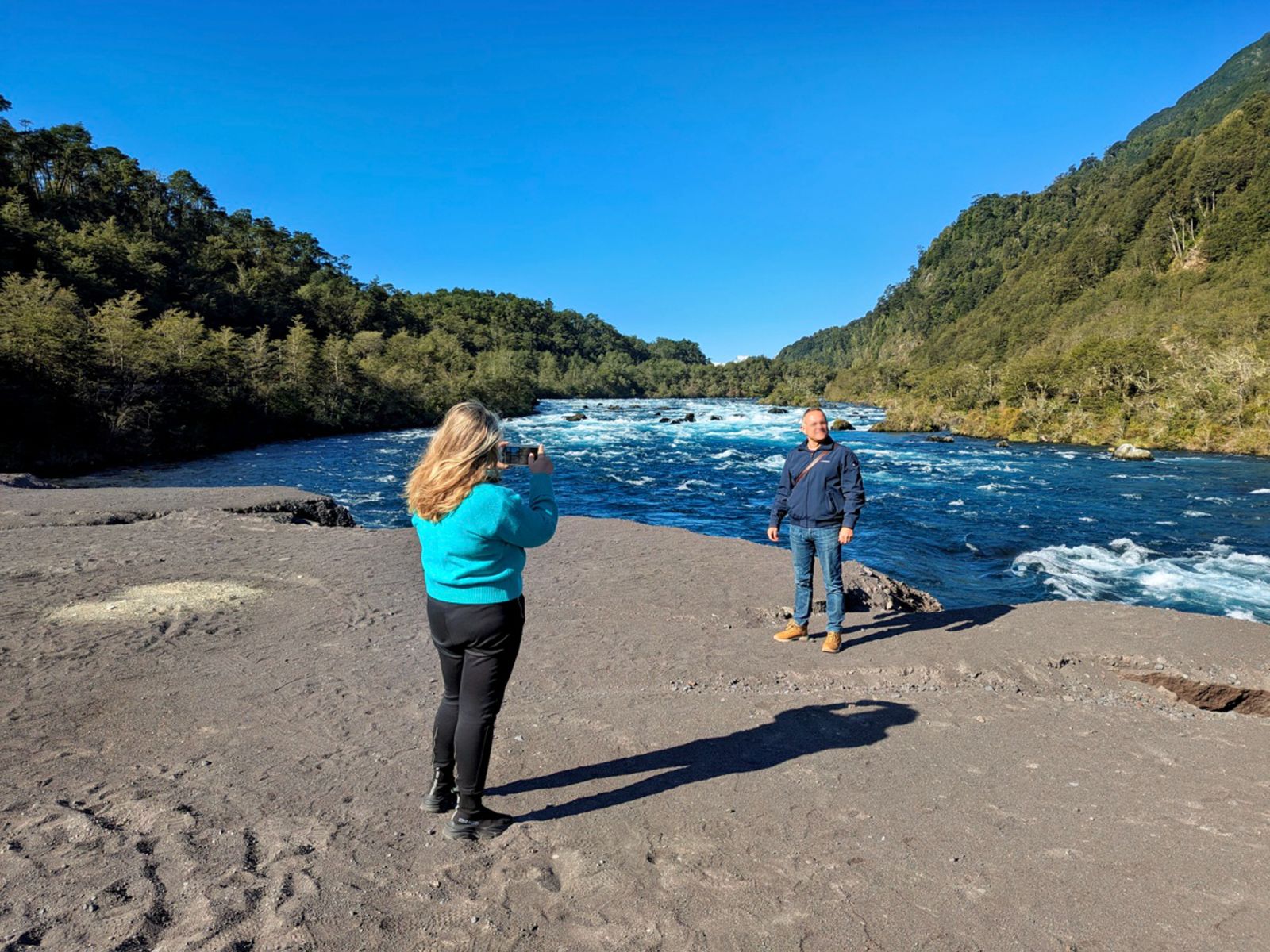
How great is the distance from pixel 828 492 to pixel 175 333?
41714mm

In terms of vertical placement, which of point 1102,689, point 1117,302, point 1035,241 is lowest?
point 1102,689

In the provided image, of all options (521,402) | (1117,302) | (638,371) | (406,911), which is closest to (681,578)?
(406,911)

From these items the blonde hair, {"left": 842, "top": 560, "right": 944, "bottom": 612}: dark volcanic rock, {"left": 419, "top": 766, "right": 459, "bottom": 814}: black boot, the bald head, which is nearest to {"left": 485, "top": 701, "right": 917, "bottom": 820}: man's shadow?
{"left": 419, "top": 766, "right": 459, "bottom": 814}: black boot

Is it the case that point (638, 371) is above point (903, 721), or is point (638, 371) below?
above

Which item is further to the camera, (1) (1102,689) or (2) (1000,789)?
(1) (1102,689)

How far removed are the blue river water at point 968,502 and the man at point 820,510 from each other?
304cm

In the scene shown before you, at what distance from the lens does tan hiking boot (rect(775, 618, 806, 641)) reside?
643 cm

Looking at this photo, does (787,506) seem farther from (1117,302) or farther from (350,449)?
(1117,302)

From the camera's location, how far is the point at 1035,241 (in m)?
136

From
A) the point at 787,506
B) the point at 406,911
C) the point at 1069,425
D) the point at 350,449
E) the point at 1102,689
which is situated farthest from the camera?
the point at 1069,425

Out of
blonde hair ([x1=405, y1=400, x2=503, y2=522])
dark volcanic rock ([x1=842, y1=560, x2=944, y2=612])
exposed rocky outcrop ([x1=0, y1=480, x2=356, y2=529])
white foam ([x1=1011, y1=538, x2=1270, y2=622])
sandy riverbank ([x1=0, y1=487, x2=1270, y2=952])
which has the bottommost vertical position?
white foam ([x1=1011, y1=538, x2=1270, y2=622])

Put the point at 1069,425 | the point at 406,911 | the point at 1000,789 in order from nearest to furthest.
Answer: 1. the point at 406,911
2. the point at 1000,789
3. the point at 1069,425

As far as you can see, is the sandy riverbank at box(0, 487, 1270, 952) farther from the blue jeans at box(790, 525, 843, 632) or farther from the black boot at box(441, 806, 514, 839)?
the blue jeans at box(790, 525, 843, 632)

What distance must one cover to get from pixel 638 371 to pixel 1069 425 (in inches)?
5106
